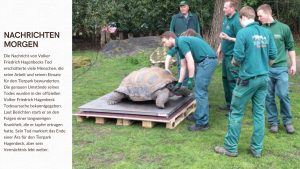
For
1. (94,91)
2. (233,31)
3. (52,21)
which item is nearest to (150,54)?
(94,91)

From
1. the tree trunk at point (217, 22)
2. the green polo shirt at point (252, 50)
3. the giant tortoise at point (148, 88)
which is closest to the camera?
the green polo shirt at point (252, 50)

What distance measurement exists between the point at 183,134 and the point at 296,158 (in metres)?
1.68

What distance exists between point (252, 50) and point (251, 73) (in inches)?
10.9

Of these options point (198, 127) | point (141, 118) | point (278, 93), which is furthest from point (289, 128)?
point (141, 118)

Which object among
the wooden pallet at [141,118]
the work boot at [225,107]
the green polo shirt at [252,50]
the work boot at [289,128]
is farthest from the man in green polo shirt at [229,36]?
the green polo shirt at [252,50]

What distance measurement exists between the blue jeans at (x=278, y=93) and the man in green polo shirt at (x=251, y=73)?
77 cm

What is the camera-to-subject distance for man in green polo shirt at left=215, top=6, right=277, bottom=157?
17.9 ft

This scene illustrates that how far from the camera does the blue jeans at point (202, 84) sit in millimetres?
6746

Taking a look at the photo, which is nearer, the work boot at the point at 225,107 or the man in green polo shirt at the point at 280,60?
the man in green polo shirt at the point at 280,60

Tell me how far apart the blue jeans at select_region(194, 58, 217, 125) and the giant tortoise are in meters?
0.62

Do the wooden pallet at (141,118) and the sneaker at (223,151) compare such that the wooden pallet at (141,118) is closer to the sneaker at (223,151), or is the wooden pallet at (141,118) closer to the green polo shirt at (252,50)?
the sneaker at (223,151)

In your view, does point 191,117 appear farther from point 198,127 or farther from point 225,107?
point 225,107

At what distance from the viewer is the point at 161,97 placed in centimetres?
714

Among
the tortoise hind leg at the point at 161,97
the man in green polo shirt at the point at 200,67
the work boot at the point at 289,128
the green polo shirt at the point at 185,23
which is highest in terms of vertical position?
the green polo shirt at the point at 185,23
